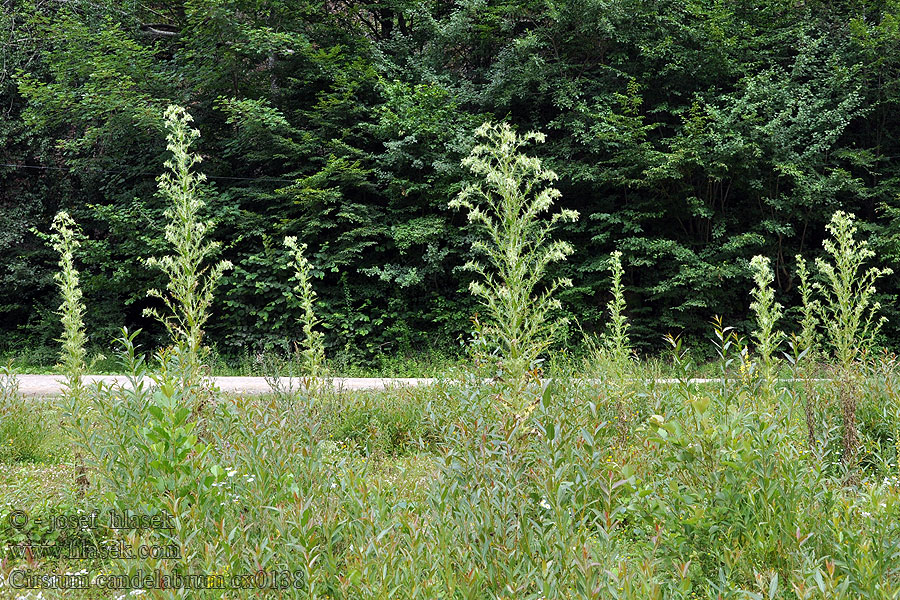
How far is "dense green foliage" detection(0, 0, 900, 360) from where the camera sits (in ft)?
36.8

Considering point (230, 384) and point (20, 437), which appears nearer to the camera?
point (20, 437)

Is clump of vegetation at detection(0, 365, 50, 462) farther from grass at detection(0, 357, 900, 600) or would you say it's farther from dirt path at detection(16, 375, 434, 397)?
dirt path at detection(16, 375, 434, 397)

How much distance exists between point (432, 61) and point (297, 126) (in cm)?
321

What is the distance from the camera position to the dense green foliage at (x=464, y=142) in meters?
11.2

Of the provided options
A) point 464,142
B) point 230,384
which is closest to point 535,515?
point 230,384

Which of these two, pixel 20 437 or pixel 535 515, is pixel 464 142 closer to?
pixel 20 437

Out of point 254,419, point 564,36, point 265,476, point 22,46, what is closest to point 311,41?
point 564,36

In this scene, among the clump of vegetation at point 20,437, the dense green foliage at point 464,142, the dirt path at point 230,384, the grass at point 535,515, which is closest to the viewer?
the grass at point 535,515

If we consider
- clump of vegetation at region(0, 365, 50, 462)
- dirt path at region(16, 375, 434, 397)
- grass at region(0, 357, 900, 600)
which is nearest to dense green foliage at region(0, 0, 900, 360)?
dirt path at region(16, 375, 434, 397)

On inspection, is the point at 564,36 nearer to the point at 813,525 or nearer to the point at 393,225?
the point at 393,225

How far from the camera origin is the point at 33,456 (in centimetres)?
455

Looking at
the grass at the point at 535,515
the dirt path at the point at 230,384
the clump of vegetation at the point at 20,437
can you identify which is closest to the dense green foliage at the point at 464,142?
the dirt path at the point at 230,384

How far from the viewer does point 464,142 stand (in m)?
11.5

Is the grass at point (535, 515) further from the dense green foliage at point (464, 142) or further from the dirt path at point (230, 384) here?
the dense green foliage at point (464, 142)
